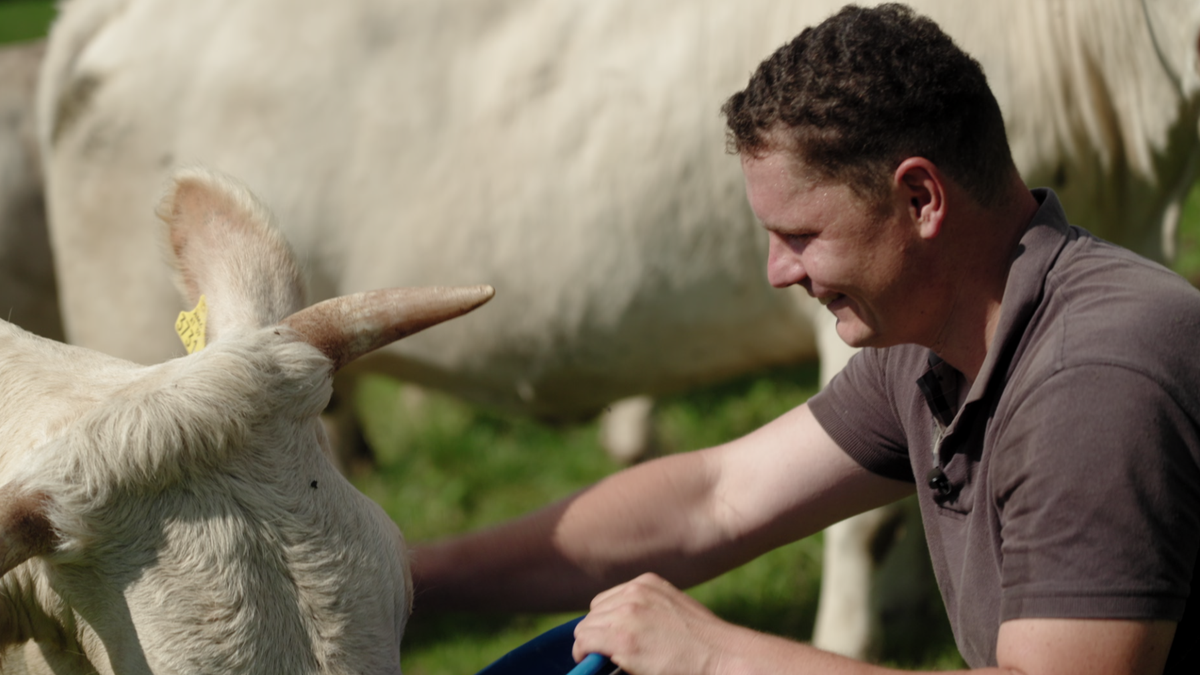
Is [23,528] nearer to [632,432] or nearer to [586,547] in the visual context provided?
[586,547]

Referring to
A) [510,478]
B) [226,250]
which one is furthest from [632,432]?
[226,250]

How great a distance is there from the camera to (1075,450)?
1644 millimetres

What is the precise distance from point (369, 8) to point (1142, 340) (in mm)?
3095

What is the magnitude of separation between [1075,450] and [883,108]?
589 mm

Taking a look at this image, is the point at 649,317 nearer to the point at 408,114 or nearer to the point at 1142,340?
the point at 408,114

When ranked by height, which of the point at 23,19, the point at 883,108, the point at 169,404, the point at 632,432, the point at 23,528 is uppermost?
the point at 23,19

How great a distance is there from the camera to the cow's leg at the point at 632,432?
5770mm

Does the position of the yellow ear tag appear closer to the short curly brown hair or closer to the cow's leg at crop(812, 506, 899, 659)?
the short curly brown hair

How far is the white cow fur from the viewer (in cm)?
171

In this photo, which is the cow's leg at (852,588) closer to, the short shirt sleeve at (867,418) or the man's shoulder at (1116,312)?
the short shirt sleeve at (867,418)

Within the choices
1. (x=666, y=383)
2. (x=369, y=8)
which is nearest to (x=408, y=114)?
(x=369, y=8)

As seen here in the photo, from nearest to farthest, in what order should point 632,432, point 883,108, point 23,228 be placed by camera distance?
1. point 883,108
2. point 23,228
3. point 632,432

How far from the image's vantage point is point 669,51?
3.80 metres

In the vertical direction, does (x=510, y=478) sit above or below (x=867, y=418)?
below
